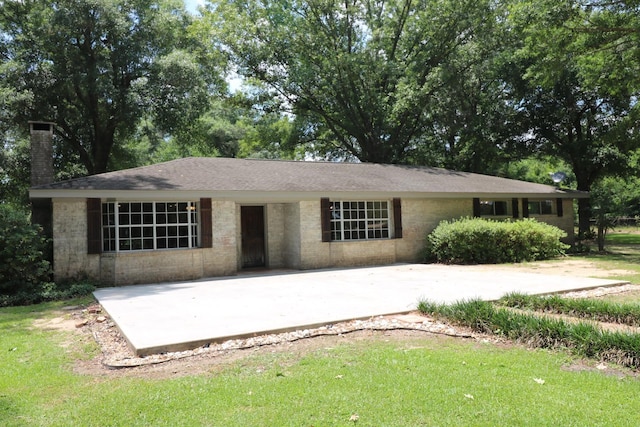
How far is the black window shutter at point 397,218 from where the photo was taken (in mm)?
15695

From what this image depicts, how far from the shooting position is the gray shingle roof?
39.4 feet

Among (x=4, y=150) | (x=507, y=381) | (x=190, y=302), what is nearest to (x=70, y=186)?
(x=190, y=302)

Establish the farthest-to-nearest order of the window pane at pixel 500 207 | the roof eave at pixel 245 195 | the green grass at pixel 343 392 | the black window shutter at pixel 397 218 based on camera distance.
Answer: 1. the window pane at pixel 500 207
2. the black window shutter at pixel 397 218
3. the roof eave at pixel 245 195
4. the green grass at pixel 343 392

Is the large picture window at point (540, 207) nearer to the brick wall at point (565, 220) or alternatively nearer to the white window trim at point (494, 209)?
the brick wall at point (565, 220)

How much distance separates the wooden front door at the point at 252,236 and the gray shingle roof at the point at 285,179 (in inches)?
47.4

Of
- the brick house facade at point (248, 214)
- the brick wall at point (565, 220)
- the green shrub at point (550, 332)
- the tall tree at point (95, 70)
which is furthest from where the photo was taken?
the brick wall at point (565, 220)

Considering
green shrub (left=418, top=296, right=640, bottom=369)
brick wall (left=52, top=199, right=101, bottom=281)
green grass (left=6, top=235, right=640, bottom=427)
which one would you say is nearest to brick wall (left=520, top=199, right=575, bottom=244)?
green shrub (left=418, top=296, right=640, bottom=369)

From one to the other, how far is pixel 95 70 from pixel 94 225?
39.1 ft

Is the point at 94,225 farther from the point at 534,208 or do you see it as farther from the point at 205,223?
the point at 534,208

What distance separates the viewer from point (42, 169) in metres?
12.3

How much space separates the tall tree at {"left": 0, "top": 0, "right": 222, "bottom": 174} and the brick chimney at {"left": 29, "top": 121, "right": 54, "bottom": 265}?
24.6 feet

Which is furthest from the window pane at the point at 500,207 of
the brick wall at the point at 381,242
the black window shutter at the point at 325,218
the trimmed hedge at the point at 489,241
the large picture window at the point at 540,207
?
the black window shutter at the point at 325,218

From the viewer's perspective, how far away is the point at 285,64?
86.6 feet

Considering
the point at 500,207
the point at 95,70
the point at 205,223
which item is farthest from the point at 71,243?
the point at 500,207
